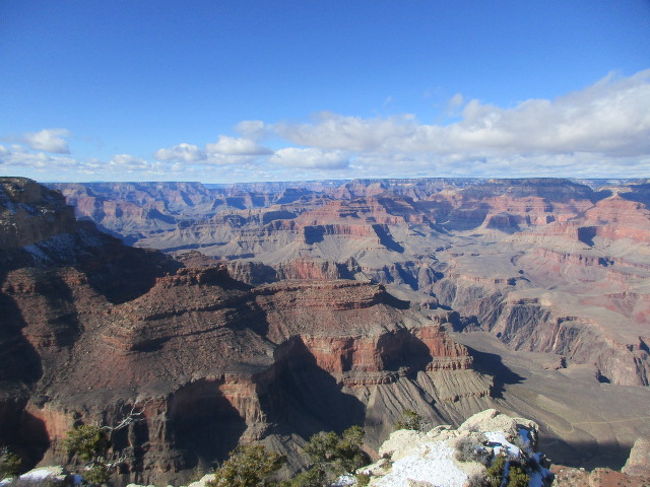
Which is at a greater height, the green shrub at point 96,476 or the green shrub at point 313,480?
the green shrub at point 96,476

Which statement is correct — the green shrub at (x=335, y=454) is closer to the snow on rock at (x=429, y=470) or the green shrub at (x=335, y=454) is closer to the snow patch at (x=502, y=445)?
the snow on rock at (x=429, y=470)

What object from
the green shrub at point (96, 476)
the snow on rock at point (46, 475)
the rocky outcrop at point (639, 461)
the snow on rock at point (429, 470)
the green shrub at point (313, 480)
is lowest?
the rocky outcrop at point (639, 461)

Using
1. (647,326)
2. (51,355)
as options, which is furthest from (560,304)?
(51,355)

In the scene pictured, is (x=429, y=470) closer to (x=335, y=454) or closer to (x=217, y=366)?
(x=335, y=454)

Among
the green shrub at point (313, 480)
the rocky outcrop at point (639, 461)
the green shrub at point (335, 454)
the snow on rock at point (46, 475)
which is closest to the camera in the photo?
the snow on rock at point (46, 475)

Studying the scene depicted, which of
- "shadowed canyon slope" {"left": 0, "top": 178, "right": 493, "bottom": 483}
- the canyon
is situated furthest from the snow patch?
"shadowed canyon slope" {"left": 0, "top": 178, "right": 493, "bottom": 483}

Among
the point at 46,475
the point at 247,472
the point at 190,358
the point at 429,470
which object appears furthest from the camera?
the point at 190,358

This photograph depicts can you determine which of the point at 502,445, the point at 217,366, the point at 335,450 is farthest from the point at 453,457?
the point at 217,366

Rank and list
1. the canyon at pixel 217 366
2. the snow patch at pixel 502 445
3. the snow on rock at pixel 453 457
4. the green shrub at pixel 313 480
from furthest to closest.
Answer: the canyon at pixel 217 366 → the green shrub at pixel 313 480 → the snow patch at pixel 502 445 → the snow on rock at pixel 453 457

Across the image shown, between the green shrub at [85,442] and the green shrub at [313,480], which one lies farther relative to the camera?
the green shrub at [85,442]

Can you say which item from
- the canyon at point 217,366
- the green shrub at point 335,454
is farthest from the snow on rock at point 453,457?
the canyon at point 217,366
